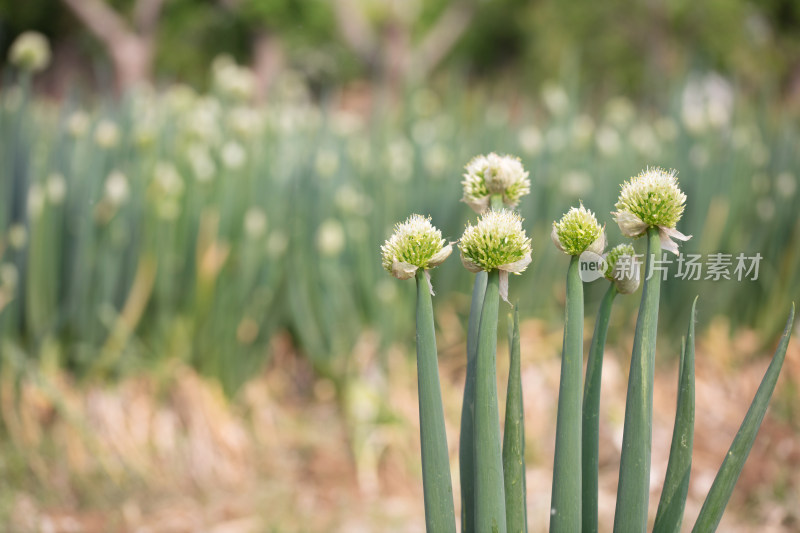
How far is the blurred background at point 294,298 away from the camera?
199cm

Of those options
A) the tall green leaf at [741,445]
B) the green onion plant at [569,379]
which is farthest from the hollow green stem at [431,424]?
the tall green leaf at [741,445]

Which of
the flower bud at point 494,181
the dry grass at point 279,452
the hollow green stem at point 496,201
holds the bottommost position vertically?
the dry grass at point 279,452

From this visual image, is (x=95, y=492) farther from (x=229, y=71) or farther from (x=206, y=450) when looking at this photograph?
(x=229, y=71)

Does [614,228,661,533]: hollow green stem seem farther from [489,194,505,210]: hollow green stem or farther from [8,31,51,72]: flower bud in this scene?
[8,31,51,72]: flower bud

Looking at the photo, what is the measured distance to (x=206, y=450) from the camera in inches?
81.9

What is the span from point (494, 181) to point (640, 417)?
0.86 ft

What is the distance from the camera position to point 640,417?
625mm

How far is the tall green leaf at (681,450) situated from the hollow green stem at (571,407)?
9cm

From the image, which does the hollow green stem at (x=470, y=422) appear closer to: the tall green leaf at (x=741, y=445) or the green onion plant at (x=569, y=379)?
the green onion plant at (x=569, y=379)

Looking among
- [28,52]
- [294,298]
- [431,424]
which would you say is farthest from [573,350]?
[28,52]

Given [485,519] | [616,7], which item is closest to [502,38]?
[616,7]

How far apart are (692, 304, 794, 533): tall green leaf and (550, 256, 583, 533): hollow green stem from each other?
0.38 feet

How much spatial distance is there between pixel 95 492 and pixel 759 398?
1.81m

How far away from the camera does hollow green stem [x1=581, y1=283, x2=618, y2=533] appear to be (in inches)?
26.6
